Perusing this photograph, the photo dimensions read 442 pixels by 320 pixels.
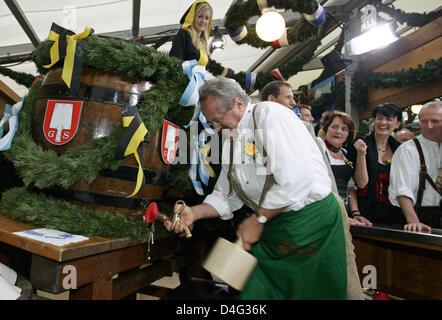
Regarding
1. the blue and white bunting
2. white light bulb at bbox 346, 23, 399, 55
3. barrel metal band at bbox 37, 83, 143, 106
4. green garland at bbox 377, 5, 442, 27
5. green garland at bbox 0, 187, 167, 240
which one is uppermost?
green garland at bbox 377, 5, 442, 27

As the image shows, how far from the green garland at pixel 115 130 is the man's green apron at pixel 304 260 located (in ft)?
2.63

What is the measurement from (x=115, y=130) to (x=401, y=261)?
2709mm

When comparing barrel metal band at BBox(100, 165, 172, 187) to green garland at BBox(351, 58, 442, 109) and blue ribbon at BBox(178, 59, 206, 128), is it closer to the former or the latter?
blue ribbon at BBox(178, 59, 206, 128)

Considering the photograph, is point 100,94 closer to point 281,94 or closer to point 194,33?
point 194,33

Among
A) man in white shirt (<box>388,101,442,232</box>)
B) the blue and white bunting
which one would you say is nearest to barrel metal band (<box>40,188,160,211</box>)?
man in white shirt (<box>388,101,442,232</box>)

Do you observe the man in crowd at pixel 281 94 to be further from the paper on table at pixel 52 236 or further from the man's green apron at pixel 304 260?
the paper on table at pixel 52 236

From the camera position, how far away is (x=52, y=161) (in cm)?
121

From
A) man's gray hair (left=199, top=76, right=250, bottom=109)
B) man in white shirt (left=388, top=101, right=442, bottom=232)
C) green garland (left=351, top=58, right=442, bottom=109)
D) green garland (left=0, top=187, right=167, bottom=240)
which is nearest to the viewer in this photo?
green garland (left=0, top=187, right=167, bottom=240)

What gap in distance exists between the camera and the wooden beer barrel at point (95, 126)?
1.29m

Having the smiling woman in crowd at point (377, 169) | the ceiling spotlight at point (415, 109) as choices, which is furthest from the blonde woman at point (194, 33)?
the ceiling spotlight at point (415, 109)

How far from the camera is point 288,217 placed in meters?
1.47

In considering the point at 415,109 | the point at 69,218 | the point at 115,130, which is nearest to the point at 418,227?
the point at 115,130

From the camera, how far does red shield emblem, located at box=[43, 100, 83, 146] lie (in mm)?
1294

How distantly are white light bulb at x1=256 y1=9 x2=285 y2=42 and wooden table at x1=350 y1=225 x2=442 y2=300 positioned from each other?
2.42m
